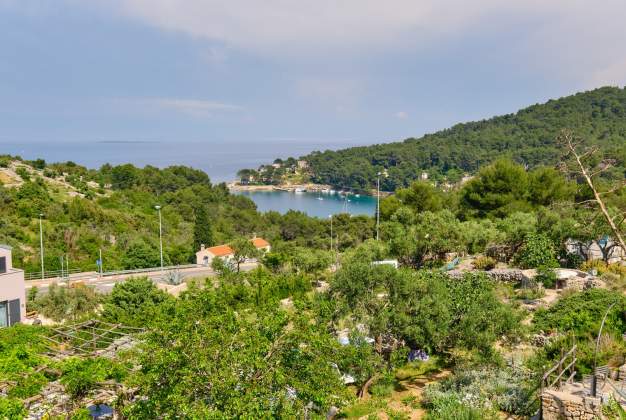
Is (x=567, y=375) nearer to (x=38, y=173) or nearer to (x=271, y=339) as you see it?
(x=271, y=339)

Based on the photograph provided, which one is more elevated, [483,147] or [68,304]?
[483,147]

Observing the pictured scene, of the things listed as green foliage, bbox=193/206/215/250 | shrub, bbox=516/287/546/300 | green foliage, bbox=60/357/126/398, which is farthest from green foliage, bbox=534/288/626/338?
green foliage, bbox=193/206/215/250

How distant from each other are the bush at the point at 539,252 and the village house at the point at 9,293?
18136 millimetres

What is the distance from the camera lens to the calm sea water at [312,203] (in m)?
85.4

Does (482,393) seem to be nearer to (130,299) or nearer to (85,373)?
(85,373)

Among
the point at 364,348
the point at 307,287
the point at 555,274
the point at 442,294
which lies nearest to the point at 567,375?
the point at 442,294

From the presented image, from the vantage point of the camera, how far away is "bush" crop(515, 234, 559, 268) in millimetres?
18516

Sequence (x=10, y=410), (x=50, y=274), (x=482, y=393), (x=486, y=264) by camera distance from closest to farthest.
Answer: (x=10, y=410) < (x=482, y=393) < (x=486, y=264) < (x=50, y=274)

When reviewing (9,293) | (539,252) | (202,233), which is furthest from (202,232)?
(539,252)

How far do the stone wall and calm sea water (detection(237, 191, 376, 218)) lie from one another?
71.9 m

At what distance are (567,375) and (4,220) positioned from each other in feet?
127

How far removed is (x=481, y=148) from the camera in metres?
113

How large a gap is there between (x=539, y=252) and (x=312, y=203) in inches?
3093

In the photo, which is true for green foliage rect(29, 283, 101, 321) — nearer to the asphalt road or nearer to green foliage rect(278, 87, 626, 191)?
the asphalt road
